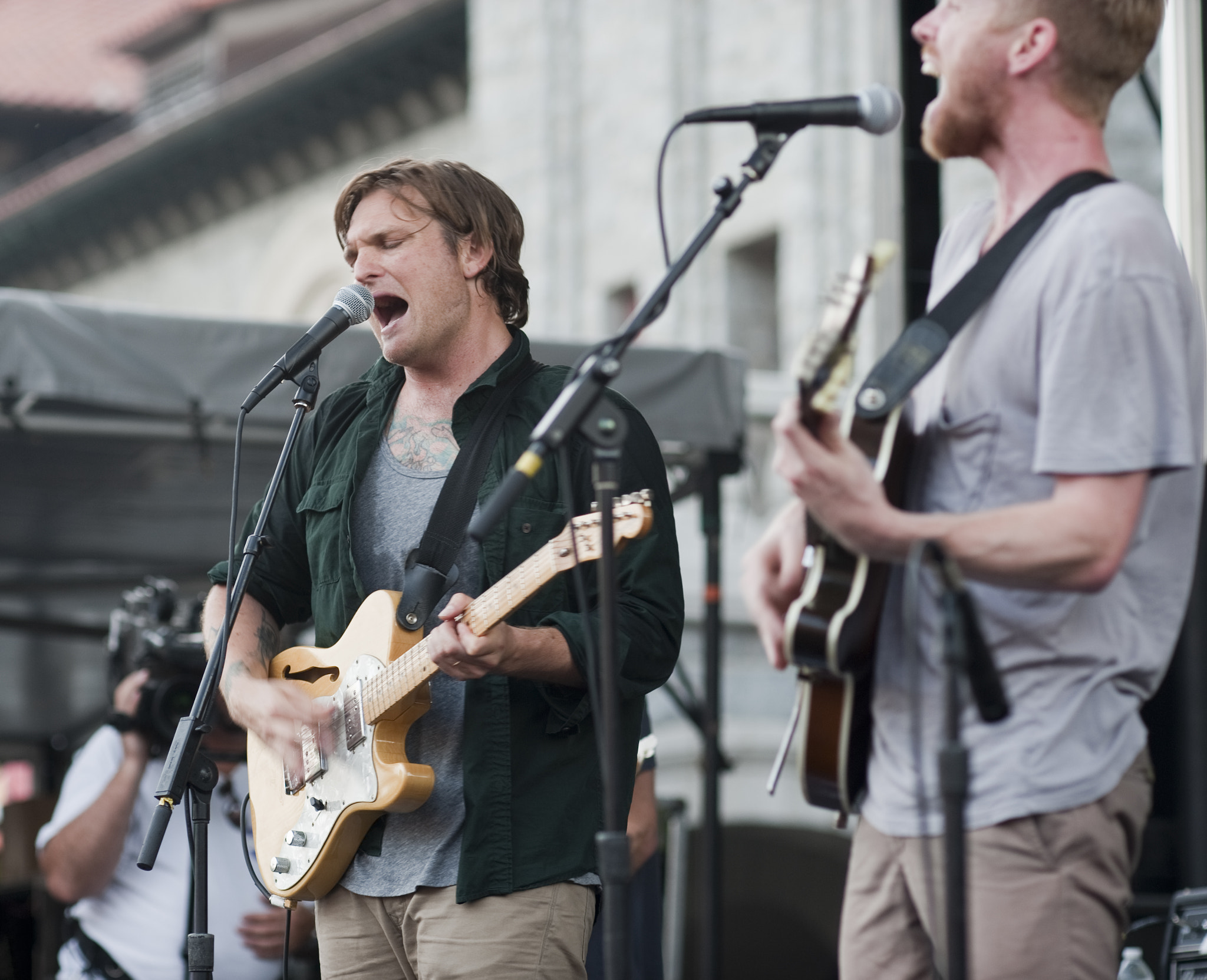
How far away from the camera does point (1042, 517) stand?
202 cm

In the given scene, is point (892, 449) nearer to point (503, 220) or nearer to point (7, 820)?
point (503, 220)

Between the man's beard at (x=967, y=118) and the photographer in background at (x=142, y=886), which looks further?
the photographer in background at (x=142, y=886)

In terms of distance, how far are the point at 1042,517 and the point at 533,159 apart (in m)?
12.1

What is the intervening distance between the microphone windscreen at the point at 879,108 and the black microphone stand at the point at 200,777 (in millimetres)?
1241

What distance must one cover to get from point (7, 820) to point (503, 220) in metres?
5.65

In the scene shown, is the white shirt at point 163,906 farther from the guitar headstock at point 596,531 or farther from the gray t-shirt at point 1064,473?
the gray t-shirt at point 1064,473

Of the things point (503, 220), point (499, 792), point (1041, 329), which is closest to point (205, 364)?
point (503, 220)

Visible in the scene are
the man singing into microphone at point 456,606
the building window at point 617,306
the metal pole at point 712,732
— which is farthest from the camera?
the building window at point 617,306

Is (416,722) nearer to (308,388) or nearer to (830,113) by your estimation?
(308,388)

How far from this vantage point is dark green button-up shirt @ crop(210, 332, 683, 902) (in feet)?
8.75

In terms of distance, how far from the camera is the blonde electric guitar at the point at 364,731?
2625 mm

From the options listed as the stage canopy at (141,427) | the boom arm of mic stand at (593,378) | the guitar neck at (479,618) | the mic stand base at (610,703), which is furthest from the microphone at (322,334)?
the stage canopy at (141,427)

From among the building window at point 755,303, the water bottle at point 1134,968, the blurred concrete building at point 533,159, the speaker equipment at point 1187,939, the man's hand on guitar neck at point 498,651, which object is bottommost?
the water bottle at point 1134,968

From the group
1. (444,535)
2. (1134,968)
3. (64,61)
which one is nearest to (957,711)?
(444,535)
